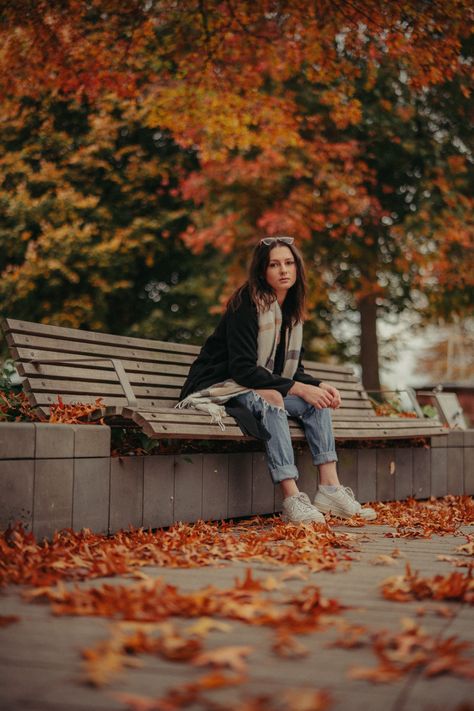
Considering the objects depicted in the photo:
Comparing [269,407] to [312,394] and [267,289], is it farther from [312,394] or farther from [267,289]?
[267,289]

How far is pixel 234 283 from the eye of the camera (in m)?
15.7

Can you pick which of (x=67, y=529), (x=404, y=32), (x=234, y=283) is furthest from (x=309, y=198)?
(x=67, y=529)

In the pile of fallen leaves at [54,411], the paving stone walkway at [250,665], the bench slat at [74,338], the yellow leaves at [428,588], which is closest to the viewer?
the paving stone walkway at [250,665]

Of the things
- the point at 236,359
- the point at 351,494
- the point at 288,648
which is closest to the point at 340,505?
the point at 351,494

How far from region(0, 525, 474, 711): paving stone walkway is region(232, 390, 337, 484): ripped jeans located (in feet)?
6.74

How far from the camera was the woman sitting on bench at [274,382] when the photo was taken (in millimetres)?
5391

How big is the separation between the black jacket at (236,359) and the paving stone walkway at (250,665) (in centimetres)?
233

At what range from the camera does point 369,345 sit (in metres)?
14.4

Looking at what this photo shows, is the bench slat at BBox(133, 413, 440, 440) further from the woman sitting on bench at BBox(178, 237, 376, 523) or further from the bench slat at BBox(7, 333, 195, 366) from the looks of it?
the bench slat at BBox(7, 333, 195, 366)

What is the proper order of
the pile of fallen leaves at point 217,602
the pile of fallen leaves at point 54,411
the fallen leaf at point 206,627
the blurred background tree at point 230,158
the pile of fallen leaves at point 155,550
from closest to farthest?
the pile of fallen leaves at point 217,602 → the fallen leaf at point 206,627 → the pile of fallen leaves at point 155,550 → the pile of fallen leaves at point 54,411 → the blurred background tree at point 230,158

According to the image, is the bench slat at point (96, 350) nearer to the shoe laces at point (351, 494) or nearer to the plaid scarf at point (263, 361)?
the plaid scarf at point (263, 361)

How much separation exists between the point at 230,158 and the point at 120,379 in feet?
35.1

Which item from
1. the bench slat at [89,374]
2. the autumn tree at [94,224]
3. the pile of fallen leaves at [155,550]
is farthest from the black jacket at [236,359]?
the autumn tree at [94,224]

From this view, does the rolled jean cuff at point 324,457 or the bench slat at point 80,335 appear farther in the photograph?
the rolled jean cuff at point 324,457
